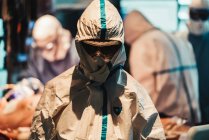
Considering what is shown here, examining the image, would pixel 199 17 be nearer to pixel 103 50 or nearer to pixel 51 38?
pixel 51 38

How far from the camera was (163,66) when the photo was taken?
3088mm

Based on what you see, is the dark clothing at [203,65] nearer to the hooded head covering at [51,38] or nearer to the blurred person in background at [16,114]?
the hooded head covering at [51,38]

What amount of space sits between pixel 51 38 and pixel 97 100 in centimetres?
126

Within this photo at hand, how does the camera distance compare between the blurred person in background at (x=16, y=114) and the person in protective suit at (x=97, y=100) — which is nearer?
the person in protective suit at (x=97, y=100)

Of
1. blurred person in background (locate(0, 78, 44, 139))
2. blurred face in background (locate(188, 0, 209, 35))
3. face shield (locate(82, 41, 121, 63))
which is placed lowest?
blurred person in background (locate(0, 78, 44, 139))

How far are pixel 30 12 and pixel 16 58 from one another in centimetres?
27

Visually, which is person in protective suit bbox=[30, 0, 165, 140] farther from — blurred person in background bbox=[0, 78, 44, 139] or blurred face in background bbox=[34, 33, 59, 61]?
blurred face in background bbox=[34, 33, 59, 61]

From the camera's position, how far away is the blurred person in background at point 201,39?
3127 millimetres

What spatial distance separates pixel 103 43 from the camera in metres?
1.74

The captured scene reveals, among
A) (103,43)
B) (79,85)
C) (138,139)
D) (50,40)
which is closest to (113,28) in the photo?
(103,43)

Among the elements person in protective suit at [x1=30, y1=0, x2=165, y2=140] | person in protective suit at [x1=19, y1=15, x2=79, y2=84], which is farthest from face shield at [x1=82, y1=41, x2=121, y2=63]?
person in protective suit at [x1=19, y1=15, x2=79, y2=84]

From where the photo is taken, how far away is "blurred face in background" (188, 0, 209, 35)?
3119 mm

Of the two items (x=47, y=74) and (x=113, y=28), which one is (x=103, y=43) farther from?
(x=47, y=74)

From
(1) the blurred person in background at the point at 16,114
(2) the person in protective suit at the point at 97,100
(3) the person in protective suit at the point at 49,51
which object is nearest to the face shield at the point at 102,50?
(2) the person in protective suit at the point at 97,100
